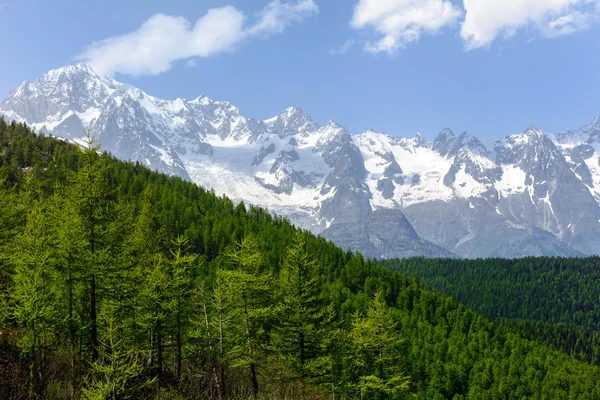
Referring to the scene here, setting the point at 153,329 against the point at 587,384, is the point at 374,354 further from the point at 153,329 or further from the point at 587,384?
the point at 587,384

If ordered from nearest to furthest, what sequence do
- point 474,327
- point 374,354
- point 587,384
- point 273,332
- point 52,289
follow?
1. point 52,289
2. point 273,332
3. point 374,354
4. point 587,384
5. point 474,327

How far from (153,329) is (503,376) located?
104302 mm

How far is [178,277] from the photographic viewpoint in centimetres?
3247

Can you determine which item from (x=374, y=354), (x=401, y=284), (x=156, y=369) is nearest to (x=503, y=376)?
(x=401, y=284)

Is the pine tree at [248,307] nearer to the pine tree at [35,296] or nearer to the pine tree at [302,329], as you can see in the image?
the pine tree at [302,329]

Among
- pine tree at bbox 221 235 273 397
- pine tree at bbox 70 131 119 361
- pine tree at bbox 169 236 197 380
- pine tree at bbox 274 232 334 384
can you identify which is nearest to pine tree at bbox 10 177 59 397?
pine tree at bbox 70 131 119 361

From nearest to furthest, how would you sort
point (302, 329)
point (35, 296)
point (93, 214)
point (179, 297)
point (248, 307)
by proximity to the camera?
1. point (35, 296)
2. point (93, 214)
3. point (179, 297)
4. point (248, 307)
5. point (302, 329)

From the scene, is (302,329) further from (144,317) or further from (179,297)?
(144,317)

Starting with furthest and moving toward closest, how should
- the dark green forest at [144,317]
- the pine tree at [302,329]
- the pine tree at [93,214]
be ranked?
the pine tree at [302,329] → the pine tree at [93,214] → the dark green forest at [144,317]

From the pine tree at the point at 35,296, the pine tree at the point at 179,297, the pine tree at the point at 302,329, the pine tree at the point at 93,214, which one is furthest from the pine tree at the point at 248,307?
the pine tree at the point at 35,296

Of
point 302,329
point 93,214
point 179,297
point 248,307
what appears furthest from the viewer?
point 302,329

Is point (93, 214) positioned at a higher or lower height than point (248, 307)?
higher

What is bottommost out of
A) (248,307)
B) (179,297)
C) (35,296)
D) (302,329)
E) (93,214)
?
(302,329)

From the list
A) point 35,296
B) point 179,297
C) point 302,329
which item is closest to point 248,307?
point 179,297
